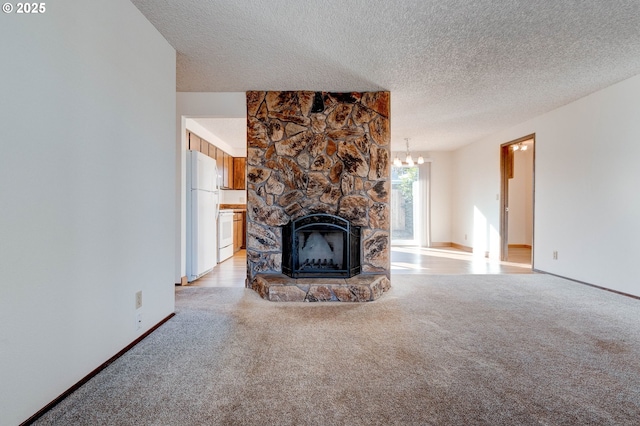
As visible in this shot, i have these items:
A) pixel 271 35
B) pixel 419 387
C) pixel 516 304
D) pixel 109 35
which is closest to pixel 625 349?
pixel 516 304

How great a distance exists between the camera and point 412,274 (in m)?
4.57

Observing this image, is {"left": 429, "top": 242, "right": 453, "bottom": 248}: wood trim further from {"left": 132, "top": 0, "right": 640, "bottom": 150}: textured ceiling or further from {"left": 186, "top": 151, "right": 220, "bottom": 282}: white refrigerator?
{"left": 186, "top": 151, "right": 220, "bottom": 282}: white refrigerator

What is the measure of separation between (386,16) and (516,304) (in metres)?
2.92

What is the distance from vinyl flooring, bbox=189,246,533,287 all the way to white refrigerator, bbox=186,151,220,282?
0.22 m

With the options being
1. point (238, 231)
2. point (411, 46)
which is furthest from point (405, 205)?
point (411, 46)

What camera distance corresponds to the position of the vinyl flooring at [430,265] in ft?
14.2

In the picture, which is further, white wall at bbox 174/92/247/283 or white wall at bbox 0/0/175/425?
white wall at bbox 174/92/247/283

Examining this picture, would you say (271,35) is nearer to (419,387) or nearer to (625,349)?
(419,387)

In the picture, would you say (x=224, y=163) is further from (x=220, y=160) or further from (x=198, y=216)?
(x=198, y=216)

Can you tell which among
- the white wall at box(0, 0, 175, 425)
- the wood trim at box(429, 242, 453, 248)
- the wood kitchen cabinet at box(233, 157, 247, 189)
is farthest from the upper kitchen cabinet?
the wood trim at box(429, 242, 453, 248)

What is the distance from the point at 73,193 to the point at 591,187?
5161mm

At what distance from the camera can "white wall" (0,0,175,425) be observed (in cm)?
129

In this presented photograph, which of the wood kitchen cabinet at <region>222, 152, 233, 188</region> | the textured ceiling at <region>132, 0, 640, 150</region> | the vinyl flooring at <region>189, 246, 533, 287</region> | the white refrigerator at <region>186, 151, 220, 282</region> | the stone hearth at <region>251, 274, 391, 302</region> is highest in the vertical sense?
the textured ceiling at <region>132, 0, 640, 150</region>

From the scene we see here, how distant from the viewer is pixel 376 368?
1837 mm
